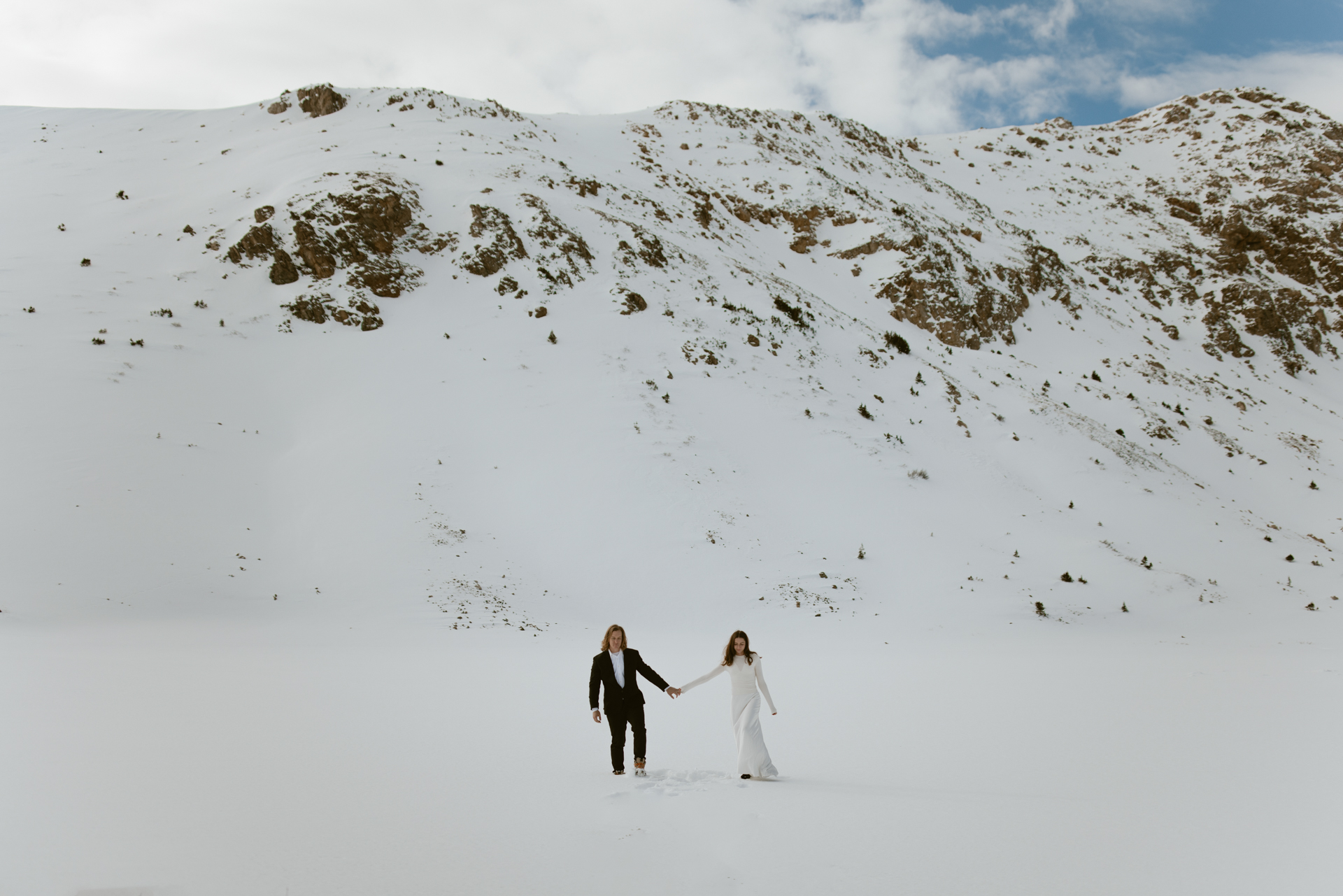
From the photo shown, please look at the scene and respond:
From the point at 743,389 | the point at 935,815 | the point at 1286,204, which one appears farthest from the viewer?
the point at 1286,204

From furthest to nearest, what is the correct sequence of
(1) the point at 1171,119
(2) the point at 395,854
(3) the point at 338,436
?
(1) the point at 1171,119, (3) the point at 338,436, (2) the point at 395,854

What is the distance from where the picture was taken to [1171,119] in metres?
71.5

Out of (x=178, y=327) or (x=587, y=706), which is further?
(x=178, y=327)

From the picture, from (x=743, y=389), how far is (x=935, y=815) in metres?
21.0

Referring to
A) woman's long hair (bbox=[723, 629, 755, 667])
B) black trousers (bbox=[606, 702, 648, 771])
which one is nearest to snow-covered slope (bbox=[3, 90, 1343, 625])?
black trousers (bbox=[606, 702, 648, 771])

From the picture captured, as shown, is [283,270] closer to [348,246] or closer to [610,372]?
[348,246]

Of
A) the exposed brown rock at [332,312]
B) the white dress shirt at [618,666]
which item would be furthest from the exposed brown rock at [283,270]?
the white dress shirt at [618,666]

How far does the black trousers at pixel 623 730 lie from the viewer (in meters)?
6.96

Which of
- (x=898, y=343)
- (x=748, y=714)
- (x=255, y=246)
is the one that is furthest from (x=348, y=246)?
(x=748, y=714)

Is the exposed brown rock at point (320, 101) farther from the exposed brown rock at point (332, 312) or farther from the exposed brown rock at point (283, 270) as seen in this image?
the exposed brown rock at point (332, 312)

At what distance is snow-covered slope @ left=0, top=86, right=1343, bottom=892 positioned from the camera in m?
15.6

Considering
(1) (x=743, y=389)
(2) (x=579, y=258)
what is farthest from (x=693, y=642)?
(2) (x=579, y=258)

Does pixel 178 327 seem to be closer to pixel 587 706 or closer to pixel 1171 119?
pixel 587 706

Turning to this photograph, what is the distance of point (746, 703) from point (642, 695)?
1182mm
